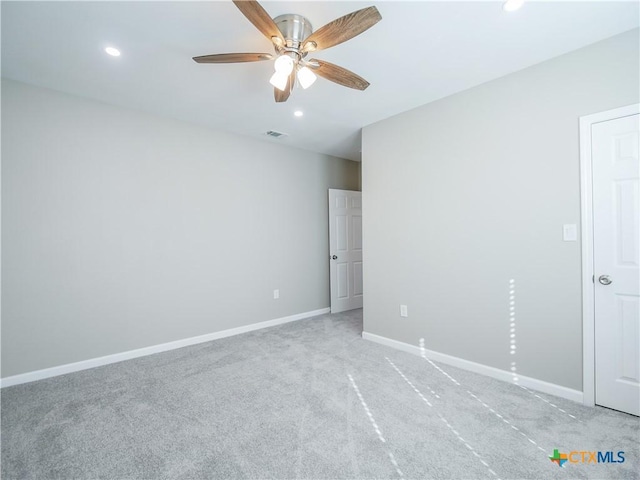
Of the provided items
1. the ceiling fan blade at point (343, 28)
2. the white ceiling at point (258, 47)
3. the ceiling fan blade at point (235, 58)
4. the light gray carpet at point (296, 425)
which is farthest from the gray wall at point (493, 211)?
the ceiling fan blade at point (235, 58)

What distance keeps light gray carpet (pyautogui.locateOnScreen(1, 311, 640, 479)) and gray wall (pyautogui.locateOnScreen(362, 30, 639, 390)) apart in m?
0.43

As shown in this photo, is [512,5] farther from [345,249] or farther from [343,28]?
[345,249]

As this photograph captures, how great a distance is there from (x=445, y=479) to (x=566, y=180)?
7.05 feet

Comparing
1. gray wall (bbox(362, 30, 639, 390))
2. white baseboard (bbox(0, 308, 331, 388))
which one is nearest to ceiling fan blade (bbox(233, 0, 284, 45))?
gray wall (bbox(362, 30, 639, 390))

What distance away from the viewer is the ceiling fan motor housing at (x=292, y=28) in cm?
179

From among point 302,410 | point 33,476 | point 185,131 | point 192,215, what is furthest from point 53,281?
point 302,410

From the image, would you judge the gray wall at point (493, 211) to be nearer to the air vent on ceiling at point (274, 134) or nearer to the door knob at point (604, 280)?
the door knob at point (604, 280)

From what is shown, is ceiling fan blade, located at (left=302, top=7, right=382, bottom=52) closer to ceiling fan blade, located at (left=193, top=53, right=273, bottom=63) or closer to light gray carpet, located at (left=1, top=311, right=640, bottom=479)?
ceiling fan blade, located at (left=193, top=53, right=273, bottom=63)

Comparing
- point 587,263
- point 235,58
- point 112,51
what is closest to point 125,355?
point 112,51

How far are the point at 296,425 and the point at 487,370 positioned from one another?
175 cm

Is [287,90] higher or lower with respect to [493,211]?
higher

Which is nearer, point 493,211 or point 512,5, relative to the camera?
point 512,5

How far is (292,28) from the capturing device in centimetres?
181

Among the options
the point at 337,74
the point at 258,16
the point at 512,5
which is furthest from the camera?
the point at 337,74
